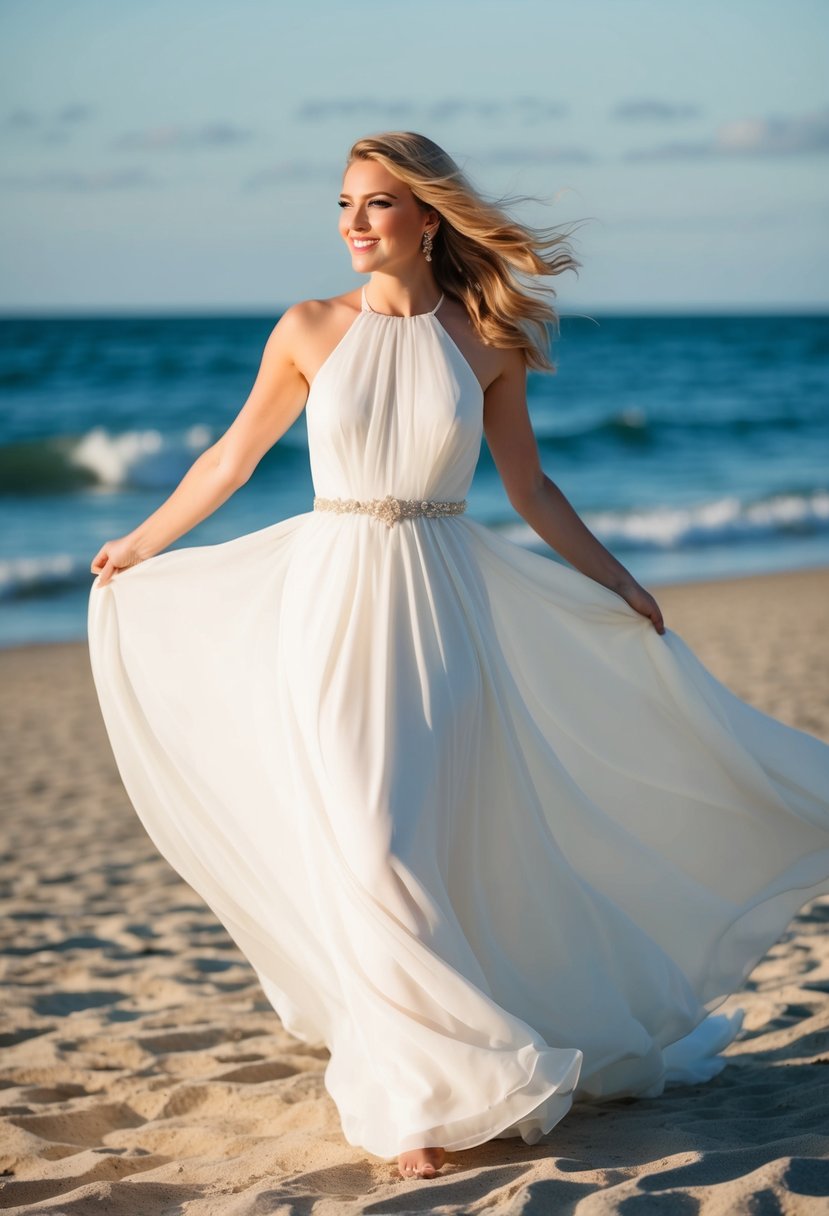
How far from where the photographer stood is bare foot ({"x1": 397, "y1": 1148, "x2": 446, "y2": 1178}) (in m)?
3.13

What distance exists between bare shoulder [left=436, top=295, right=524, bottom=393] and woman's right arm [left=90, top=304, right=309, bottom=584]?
395mm

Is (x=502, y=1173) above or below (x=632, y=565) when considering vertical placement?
below

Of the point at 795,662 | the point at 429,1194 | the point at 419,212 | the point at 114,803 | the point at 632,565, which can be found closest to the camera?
the point at 429,1194

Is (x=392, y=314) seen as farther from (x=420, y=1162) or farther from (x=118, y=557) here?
(x=420, y=1162)

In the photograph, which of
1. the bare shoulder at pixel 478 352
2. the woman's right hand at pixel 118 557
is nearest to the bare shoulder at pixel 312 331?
the bare shoulder at pixel 478 352

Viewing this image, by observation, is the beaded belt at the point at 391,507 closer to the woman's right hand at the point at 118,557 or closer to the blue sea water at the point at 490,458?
the woman's right hand at the point at 118,557

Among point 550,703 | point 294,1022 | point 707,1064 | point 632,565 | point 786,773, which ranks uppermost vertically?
point 632,565

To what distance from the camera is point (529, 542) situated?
16.6 m

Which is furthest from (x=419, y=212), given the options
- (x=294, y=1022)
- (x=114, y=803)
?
(x=114, y=803)

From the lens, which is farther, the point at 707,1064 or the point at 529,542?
the point at 529,542

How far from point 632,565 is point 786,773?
12459 millimetres

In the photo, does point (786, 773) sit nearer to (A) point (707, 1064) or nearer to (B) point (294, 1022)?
(A) point (707, 1064)

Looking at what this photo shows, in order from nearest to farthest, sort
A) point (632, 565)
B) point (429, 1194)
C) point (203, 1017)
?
1. point (429, 1194)
2. point (203, 1017)
3. point (632, 565)

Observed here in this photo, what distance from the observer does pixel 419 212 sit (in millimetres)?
3654
